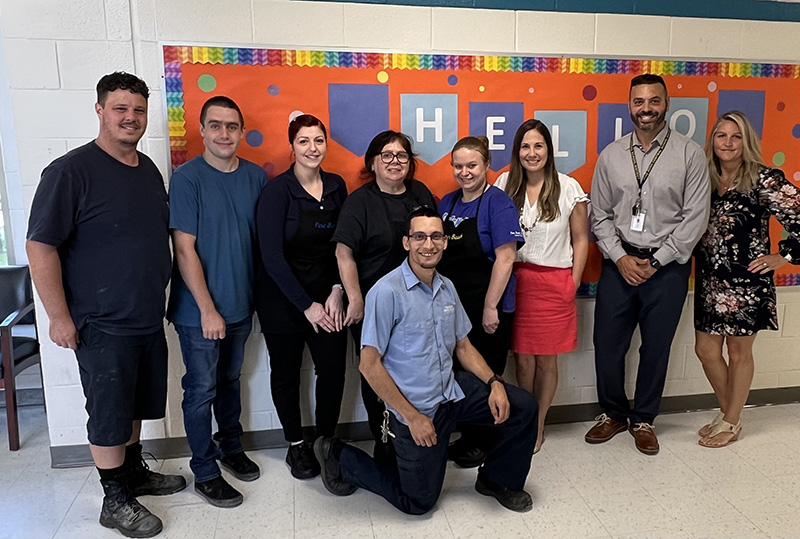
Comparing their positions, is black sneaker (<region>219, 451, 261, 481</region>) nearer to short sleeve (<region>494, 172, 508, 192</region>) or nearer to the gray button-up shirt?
short sleeve (<region>494, 172, 508, 192</region>)

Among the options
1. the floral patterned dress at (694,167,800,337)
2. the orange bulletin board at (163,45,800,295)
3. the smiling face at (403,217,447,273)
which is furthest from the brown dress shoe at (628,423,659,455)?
the smiling face at (403,217,447,273)

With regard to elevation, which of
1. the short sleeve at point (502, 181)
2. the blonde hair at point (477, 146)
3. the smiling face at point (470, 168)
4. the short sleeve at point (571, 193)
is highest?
the blonde hair at point (477, 146)

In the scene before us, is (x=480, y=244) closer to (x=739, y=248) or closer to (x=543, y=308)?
(x=543, y=308)

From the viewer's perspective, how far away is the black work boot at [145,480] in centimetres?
254

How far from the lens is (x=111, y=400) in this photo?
217 centimetres

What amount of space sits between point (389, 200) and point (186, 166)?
850 mm

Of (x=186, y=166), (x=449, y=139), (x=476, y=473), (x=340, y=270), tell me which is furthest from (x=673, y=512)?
(x=186, y=166)

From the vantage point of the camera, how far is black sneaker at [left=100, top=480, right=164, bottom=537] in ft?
7.43

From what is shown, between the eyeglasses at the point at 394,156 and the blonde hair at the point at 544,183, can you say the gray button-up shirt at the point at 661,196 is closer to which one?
the blonde hair at the point at 544,183

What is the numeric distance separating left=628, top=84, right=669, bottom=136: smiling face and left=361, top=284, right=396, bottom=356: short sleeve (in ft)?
5.01

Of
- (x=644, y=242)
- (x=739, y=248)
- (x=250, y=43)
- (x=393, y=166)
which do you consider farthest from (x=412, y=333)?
(x=739, y=248)

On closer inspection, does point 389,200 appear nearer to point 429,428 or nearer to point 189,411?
point 429,428

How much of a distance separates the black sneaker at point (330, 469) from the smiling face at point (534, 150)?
1.52 metres

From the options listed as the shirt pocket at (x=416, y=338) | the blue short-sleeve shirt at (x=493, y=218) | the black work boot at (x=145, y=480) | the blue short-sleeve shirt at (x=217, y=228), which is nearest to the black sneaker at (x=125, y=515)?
the black work boot at (x=145, y=480)
